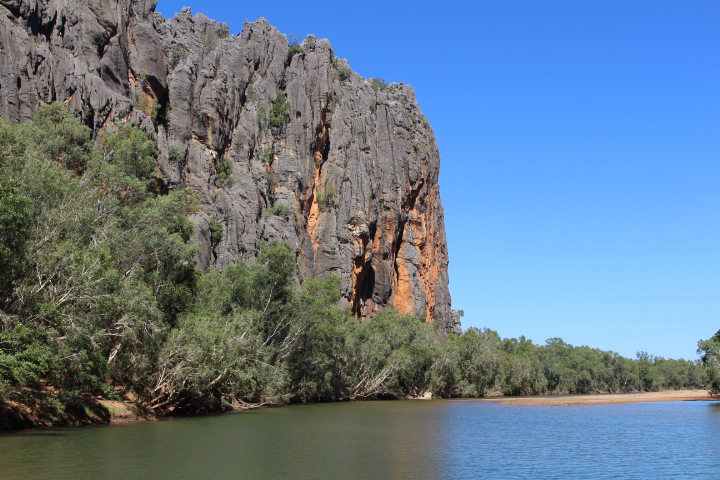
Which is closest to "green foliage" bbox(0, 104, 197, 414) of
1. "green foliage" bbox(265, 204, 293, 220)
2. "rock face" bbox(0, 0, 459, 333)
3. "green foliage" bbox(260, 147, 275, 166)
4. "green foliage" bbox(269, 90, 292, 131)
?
"rock face" bbox(0, 0, 459, 333)

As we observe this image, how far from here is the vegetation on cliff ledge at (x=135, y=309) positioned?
85.1 ft

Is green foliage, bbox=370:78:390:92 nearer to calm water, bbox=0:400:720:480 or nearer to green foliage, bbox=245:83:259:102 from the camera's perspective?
green foliage, bbox=245:83:259:102

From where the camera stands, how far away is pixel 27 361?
2302 cm

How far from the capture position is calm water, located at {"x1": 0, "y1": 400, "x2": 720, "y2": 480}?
1977cm

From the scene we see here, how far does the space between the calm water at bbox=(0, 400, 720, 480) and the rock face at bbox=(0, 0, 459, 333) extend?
33.7m

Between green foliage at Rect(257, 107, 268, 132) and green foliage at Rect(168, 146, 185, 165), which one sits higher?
green foliage at Rect(257, 107, 268, 132)

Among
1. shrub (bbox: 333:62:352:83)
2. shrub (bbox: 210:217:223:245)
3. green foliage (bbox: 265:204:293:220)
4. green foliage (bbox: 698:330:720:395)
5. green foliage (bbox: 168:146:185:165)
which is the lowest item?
green foliage (bbox: 698:330:720:395)

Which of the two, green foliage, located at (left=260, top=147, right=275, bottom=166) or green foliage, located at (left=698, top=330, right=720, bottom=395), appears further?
green foliage, located at (left=260, top=147, right=275, bottom=166)

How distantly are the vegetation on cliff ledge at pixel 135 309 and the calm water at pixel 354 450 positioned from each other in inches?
115

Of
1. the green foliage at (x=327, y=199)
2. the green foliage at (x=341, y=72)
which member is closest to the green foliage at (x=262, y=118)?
the green foliage at (x=327, y=199)

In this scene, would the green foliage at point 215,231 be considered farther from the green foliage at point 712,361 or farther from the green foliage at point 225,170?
the green foliage at point 712,361

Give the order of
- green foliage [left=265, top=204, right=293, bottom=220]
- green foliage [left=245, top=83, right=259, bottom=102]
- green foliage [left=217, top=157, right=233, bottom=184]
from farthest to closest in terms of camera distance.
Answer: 1. green foliage [left=245, top=83, right=259, bottom=102]
2. green foliage [left=265, top=204, right=293, bottom=220]
3. green foliage [left=217, top=157, right=233, bottom=184]

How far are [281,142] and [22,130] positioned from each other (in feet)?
172

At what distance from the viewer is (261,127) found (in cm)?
8812
